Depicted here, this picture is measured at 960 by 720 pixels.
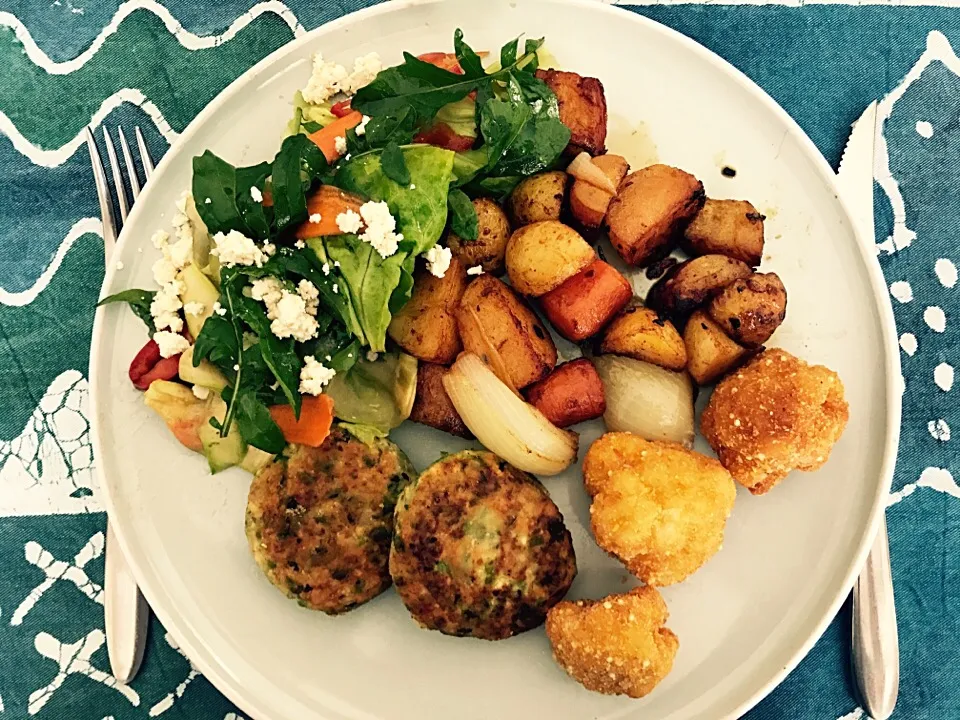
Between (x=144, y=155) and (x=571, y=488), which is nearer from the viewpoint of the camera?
(x=571, y=488)

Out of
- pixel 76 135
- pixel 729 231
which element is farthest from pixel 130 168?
pixel 729 231

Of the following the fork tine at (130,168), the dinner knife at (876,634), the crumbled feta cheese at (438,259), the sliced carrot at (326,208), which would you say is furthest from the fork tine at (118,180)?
the dinner knife at (876,634)

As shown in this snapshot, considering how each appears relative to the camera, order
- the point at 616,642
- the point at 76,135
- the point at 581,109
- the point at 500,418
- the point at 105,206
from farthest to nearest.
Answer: the point at 76,135 < the point at 105,206 < the point at 581,109 < the point at 500,418 < the point at 616,642

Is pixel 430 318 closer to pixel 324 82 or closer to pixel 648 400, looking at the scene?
pixel 648 400

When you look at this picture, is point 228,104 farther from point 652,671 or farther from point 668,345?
point 652,671

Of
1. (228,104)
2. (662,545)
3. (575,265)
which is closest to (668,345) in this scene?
(575,265)

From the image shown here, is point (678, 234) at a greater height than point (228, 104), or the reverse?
point (228, 104)

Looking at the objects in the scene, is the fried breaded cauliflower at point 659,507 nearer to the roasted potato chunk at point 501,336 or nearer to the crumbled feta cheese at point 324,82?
the roasted potato chunk at point 501,336
